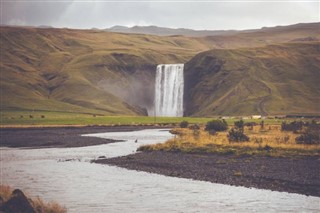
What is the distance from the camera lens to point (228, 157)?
58.3 meters

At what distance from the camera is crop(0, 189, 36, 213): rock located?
92.8 feet

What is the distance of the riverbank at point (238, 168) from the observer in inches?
1648

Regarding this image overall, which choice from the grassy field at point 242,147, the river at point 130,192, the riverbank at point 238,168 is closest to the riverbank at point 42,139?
Answer: the grassy field at point 242,147

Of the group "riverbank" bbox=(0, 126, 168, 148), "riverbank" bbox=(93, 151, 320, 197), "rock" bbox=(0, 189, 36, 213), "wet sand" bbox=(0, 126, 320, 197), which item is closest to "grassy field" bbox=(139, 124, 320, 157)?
"riverbank" bbox=(93, 151, 320, 197)

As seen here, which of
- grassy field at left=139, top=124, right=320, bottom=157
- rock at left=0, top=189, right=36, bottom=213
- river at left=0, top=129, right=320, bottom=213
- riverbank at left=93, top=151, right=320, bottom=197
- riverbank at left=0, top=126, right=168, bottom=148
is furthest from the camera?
riverbank at left=0, top=126, right=168, bottom=148

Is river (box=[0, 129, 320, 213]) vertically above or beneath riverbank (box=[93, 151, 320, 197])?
beneath

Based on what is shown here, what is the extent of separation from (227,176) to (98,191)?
11.6 metres

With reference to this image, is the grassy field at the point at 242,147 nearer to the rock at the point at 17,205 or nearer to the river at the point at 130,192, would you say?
the river at the point at 130,192

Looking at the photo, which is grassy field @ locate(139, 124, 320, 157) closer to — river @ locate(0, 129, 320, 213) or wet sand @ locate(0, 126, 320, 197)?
wet sand @ locate(0, 126, 320, 197)

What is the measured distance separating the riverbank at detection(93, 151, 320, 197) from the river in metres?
1.85

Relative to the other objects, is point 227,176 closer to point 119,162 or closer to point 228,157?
point 228,157

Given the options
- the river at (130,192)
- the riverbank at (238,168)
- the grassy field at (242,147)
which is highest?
the grassy field at (242,147)

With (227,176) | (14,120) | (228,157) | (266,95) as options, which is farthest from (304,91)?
(227,176)

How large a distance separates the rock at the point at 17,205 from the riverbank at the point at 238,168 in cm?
1899
